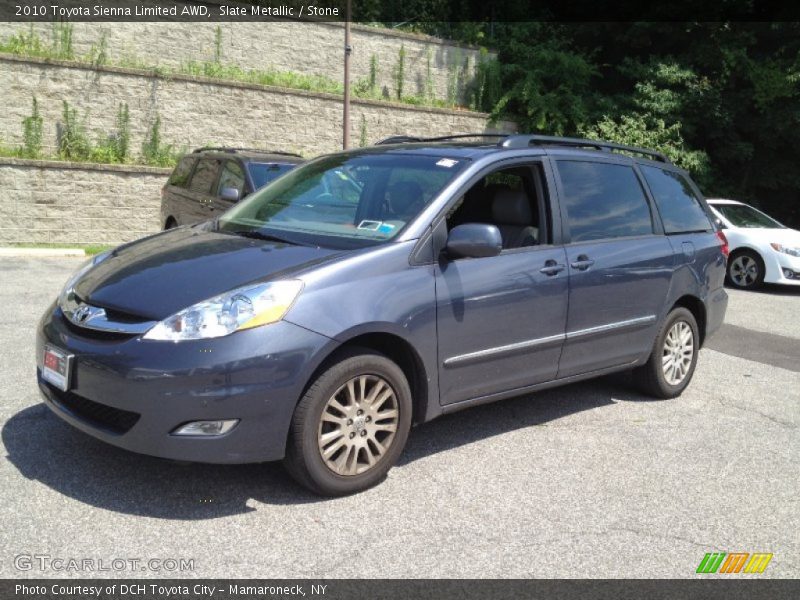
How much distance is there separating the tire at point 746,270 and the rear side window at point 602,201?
848cm

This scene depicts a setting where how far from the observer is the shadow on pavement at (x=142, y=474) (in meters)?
3.67

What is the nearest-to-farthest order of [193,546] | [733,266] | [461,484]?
[193,546] < [461,484] < [733,266]

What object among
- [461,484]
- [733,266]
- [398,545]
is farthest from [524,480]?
[733,266]

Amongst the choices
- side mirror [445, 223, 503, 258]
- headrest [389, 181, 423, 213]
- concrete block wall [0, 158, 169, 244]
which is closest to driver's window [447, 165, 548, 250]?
headrest [389, 181, 423, 213]

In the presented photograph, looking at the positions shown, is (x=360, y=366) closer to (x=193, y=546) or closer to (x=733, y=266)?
(x=193, y=546)

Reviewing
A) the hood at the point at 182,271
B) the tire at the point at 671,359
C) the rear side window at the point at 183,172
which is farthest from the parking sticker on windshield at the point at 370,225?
the rear side window at the point at 183,172

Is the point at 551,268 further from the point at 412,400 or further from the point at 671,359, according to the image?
the point at 671,359

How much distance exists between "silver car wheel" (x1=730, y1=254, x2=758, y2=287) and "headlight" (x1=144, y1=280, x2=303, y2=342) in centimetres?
1151

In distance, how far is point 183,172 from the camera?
11242 millimetres

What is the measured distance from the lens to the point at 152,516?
3.53 m

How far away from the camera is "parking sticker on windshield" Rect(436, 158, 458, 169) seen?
464cm

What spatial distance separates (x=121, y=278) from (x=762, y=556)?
10.8 feet

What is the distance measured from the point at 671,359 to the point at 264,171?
5453mm

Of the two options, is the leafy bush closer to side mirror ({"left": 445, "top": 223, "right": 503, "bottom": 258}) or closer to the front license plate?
the front license plate
